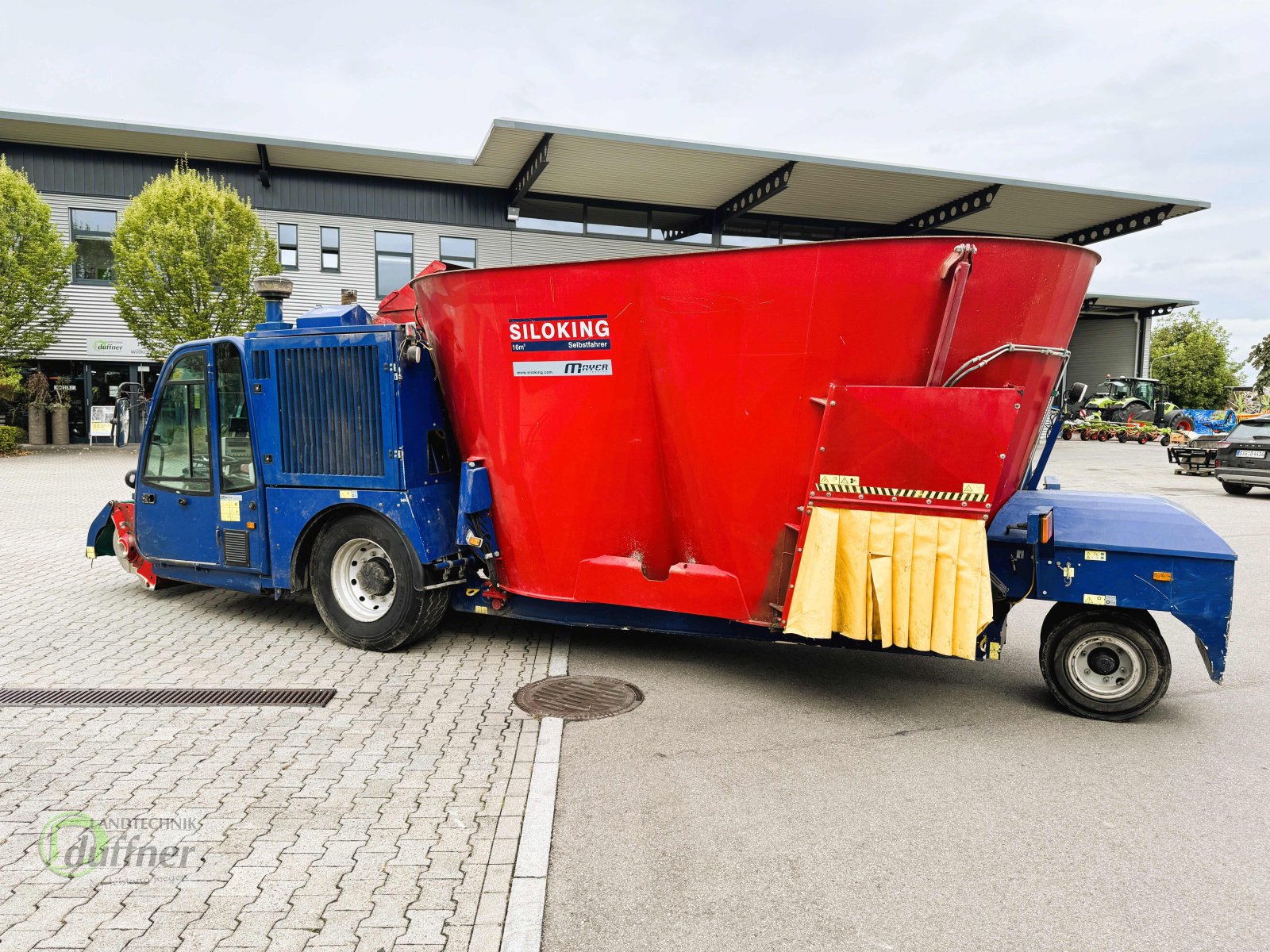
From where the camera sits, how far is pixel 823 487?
4.39 meters

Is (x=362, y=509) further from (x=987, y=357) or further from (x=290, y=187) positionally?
(x=290, y=187)

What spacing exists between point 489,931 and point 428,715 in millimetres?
2064

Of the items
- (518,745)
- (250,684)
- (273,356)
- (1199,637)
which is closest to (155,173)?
(273,356)

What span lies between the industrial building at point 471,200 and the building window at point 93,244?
0.04 metres

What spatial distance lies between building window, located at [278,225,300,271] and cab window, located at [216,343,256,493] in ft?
71.6

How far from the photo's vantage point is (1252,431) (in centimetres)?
1546

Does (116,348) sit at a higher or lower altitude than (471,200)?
lower

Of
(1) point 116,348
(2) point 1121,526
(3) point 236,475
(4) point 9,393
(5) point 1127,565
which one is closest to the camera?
(5) point 1127,565

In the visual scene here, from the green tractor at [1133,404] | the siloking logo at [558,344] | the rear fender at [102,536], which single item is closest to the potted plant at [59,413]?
the rear fender at [102,536]

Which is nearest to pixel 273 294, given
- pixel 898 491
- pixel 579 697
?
pixel 579 697

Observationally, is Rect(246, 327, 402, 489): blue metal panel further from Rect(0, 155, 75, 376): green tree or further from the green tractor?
the green tractor

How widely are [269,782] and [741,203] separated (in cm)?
2614

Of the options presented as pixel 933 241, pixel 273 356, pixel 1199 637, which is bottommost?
pixel 1199 637

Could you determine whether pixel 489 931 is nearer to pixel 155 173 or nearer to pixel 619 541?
→ pixel 619 541
